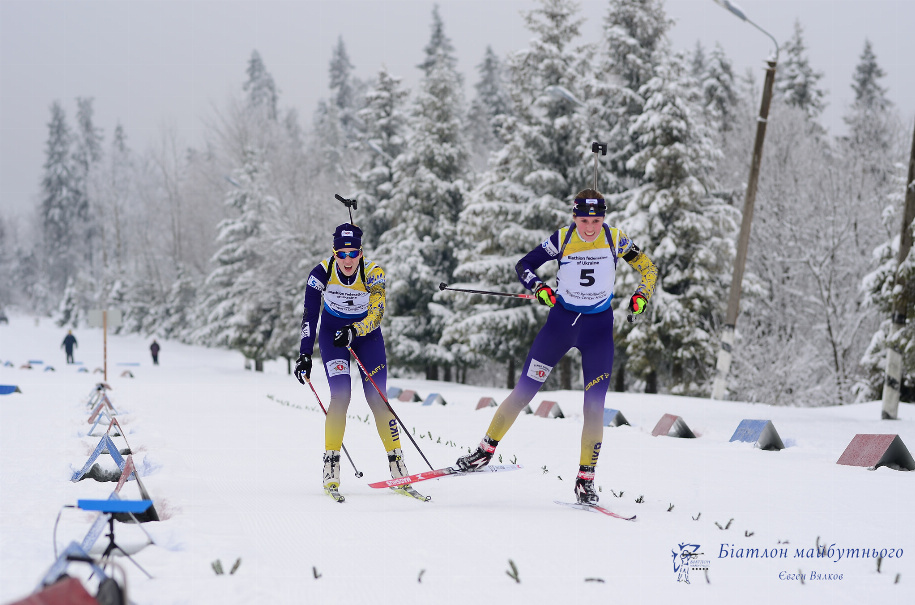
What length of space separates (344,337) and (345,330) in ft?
0.20

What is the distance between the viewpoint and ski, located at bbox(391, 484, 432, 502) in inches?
225

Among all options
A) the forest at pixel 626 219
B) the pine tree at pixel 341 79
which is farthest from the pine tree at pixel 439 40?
the pine tree at pixel 341 79

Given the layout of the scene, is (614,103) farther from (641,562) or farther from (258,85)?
(258,85)

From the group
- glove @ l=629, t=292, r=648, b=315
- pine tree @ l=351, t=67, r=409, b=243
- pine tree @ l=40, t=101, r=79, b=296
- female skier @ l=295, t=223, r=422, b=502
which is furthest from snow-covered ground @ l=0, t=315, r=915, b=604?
pine tree @ l=40, t=101, r=79, b=296

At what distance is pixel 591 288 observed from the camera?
5781 mm

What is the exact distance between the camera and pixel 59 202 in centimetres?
8062

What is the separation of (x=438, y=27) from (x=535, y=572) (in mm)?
54573

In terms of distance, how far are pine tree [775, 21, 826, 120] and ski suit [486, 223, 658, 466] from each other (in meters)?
42.6

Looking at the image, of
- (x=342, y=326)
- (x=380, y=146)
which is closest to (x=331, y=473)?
(x=342, y=326)

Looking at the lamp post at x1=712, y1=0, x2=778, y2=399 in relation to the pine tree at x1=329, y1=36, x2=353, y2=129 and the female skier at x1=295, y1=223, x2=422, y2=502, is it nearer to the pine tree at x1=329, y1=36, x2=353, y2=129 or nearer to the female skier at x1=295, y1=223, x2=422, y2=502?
the female skier at x1=295, y1=223, x2=422, y2=502

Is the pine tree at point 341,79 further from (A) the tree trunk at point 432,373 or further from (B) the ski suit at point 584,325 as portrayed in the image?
(B) the ski suit at point 584,325

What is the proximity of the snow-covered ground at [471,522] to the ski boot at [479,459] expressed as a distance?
0.23m

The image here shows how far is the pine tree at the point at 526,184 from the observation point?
2384 cm

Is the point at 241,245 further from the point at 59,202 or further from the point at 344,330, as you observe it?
the point at 59,202
